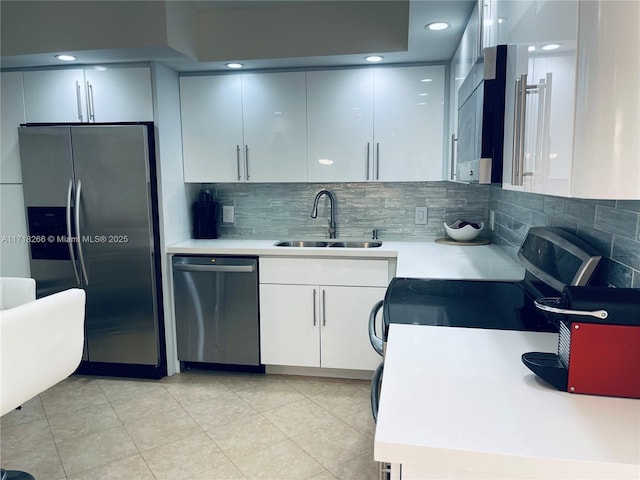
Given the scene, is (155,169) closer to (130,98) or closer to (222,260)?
(130,98)

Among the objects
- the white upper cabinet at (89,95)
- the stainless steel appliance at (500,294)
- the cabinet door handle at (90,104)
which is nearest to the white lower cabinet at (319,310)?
the stainless steel appliance at (500,294)

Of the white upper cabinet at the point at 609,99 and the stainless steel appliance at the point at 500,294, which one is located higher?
the white upper cabinet at the point at 609,99

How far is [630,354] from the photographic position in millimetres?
953

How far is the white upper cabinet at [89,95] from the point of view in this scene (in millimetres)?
2943

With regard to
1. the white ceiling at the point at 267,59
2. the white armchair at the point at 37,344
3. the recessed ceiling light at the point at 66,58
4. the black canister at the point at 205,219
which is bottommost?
the white armchair at the point at 37,344

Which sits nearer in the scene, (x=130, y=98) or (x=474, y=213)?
(x=130, y=98)

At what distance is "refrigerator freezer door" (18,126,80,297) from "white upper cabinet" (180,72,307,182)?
0.81 m

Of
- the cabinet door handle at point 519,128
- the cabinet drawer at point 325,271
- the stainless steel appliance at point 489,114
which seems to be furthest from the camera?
the cabinet drawer at point 325,271

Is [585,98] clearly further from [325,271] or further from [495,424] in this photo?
[325,271]

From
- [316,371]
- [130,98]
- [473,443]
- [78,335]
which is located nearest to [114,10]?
[130,98]

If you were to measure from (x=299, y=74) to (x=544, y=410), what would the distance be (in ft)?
8.79

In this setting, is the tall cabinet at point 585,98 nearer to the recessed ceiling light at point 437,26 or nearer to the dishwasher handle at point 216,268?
the recessed ceiling light at point 437,26

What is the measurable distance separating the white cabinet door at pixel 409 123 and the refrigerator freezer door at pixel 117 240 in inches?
60.3

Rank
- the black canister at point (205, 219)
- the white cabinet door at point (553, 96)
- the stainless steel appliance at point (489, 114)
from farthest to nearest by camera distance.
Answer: the black canister at point (205, 219), the stainless steel appliance at point (489, 114), the white cabinet door at point (553, 96)
